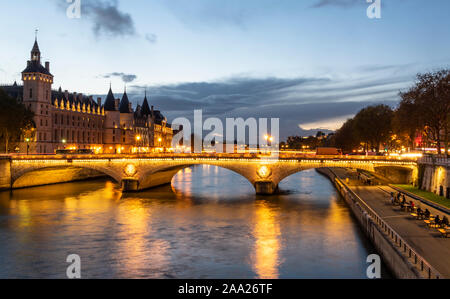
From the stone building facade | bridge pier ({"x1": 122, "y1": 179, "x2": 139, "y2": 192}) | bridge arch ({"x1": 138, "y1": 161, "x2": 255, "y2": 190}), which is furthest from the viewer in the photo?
the stone building facade

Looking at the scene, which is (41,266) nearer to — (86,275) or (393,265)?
(86,275)

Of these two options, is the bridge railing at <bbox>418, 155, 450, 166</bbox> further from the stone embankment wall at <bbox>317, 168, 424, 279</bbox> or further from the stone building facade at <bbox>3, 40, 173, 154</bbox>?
the stone building facade at <bbox>3, 40, 173, 154</bbox>

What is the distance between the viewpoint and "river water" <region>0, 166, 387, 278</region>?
102 ft

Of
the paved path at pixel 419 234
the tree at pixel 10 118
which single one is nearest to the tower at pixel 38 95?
the tree at pixel 10 118

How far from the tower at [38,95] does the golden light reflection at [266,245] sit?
77.0 meters

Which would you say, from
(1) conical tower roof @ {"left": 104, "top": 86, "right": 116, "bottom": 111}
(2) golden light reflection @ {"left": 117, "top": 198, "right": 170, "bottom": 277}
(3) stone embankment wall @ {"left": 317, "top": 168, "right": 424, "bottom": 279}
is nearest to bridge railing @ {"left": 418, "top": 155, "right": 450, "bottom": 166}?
(3) stone embankment wall @ {"left": 317, "top": 168, "right": 424, "bottom": 279}

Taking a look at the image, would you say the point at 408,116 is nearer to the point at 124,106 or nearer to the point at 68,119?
the point at 68,119

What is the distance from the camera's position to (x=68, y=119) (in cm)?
12512

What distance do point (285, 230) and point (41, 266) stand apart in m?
22.5

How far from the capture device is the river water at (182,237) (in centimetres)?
3122

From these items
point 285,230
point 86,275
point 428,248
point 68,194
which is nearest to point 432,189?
point 285,230

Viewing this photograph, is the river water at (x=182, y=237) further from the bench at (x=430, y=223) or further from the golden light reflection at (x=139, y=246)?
the bench at (x=430, y=223)

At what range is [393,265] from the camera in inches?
1040

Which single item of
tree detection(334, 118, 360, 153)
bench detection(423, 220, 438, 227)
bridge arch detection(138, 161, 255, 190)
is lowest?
bench detection(423, 220, 438, 227)
